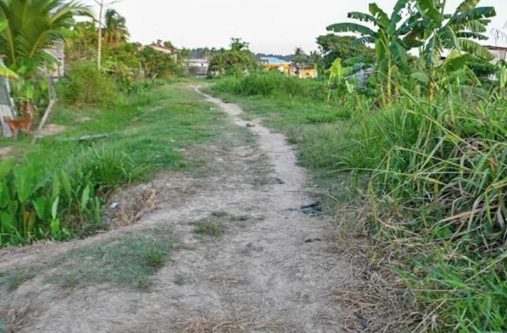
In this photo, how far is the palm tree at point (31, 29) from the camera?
884cm

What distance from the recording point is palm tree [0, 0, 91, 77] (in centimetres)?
884

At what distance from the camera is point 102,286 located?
2461 millimetres

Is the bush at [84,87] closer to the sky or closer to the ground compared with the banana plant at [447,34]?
closer to the ground

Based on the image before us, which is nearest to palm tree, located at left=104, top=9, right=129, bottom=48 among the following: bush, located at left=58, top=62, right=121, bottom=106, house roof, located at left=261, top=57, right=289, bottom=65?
house roof, located at left=261, top=57, right=289, bottom=65

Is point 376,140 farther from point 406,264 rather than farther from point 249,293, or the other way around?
point 249,293

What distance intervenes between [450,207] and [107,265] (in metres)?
2.00

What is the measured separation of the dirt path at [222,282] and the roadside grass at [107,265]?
60 mm

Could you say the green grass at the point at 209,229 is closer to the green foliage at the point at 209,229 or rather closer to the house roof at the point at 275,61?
the green foliage at the point at 209,229

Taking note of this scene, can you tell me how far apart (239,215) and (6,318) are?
5.91ft

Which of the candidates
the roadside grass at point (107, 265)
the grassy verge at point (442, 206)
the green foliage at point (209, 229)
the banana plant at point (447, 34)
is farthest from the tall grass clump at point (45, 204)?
the banana plant at point (447, 34)

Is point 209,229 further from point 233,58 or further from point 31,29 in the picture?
point 233,58

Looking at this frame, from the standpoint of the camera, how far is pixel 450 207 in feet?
8.68

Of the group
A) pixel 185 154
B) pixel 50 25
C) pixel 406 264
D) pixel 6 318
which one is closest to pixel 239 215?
pixel 406 264

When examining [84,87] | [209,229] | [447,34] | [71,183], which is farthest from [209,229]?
[84,87]
